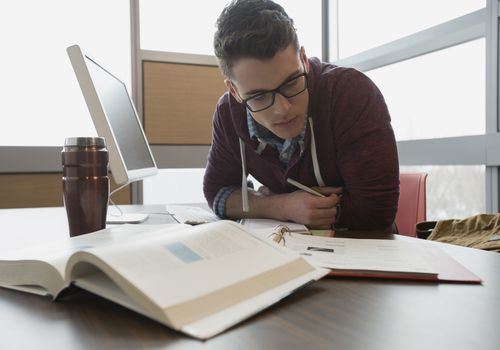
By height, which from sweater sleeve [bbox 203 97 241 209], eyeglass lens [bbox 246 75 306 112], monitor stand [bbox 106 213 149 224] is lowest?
monitor stand [bbox 106 213 149 224]

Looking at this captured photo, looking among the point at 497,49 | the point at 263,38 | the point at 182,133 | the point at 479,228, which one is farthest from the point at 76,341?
the point at 182,133

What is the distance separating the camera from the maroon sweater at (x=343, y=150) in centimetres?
115

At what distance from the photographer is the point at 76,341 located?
38 centimetres

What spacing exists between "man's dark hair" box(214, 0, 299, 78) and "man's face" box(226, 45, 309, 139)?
0.02 metres

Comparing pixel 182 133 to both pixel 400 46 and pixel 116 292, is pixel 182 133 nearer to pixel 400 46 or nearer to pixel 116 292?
pixel 400 46

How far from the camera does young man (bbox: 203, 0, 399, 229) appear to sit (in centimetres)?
112

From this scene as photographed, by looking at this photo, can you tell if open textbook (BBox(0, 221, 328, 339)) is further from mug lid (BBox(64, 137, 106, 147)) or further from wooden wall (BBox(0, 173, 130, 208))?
wooden wall (BBox(0, 173, 130, 208))

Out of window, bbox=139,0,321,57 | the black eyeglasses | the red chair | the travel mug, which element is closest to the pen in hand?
the black eyeglasses

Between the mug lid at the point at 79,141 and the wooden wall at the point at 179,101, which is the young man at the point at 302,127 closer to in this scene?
the mug lid at the point at 79,141

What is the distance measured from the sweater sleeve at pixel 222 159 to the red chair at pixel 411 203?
58 centimetres

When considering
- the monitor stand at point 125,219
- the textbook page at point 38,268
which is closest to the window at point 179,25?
the monitor stand at point 125,219

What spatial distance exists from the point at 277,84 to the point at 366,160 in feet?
0.99

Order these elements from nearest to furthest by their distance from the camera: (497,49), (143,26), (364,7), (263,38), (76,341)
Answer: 1. (76,341)
2. (263,38)
3. (497,49)
4. (143,26)
5. (364,7)

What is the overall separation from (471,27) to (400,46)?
504 millimetres
